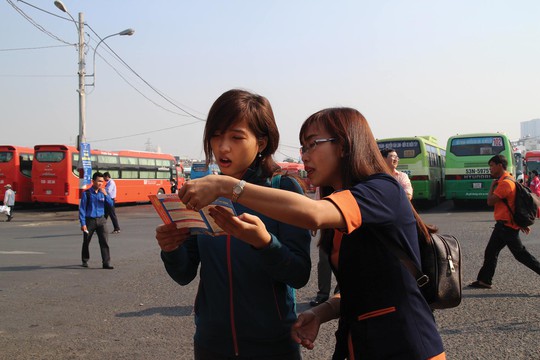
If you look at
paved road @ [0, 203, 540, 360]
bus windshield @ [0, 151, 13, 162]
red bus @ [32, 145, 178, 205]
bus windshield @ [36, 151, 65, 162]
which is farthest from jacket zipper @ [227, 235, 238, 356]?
bus windshield @ [0, 151, 13, 162]

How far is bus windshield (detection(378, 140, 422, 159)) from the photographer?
20.2m

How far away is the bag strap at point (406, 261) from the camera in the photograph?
1723mm

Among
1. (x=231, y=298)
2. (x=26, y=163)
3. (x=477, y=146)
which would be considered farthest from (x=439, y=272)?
(x=26, y=163)

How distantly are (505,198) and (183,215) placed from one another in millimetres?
6139

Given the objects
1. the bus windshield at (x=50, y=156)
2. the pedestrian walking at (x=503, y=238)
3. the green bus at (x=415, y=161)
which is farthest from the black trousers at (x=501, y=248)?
the bus windshield at (x=50, y=156)

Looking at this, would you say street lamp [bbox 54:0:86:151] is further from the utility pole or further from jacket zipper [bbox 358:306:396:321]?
jacket zipper [bbox 358:306:396:321]

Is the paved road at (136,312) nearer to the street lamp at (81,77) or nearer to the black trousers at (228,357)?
the black trousers at (228,357)

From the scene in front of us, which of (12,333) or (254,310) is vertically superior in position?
(254,310)

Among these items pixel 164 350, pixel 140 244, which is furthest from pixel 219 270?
pixel 140 244

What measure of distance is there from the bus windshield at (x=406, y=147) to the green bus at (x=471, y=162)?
1389 millimetres

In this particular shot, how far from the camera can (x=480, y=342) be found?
180 inches

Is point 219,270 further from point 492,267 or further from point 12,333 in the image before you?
point 492,267

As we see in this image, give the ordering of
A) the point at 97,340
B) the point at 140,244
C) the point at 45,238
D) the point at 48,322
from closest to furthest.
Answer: the point at 97,340, the point at 48,322, the point at 140,244, the point at 45,238

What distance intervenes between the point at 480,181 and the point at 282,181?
63.8ft
